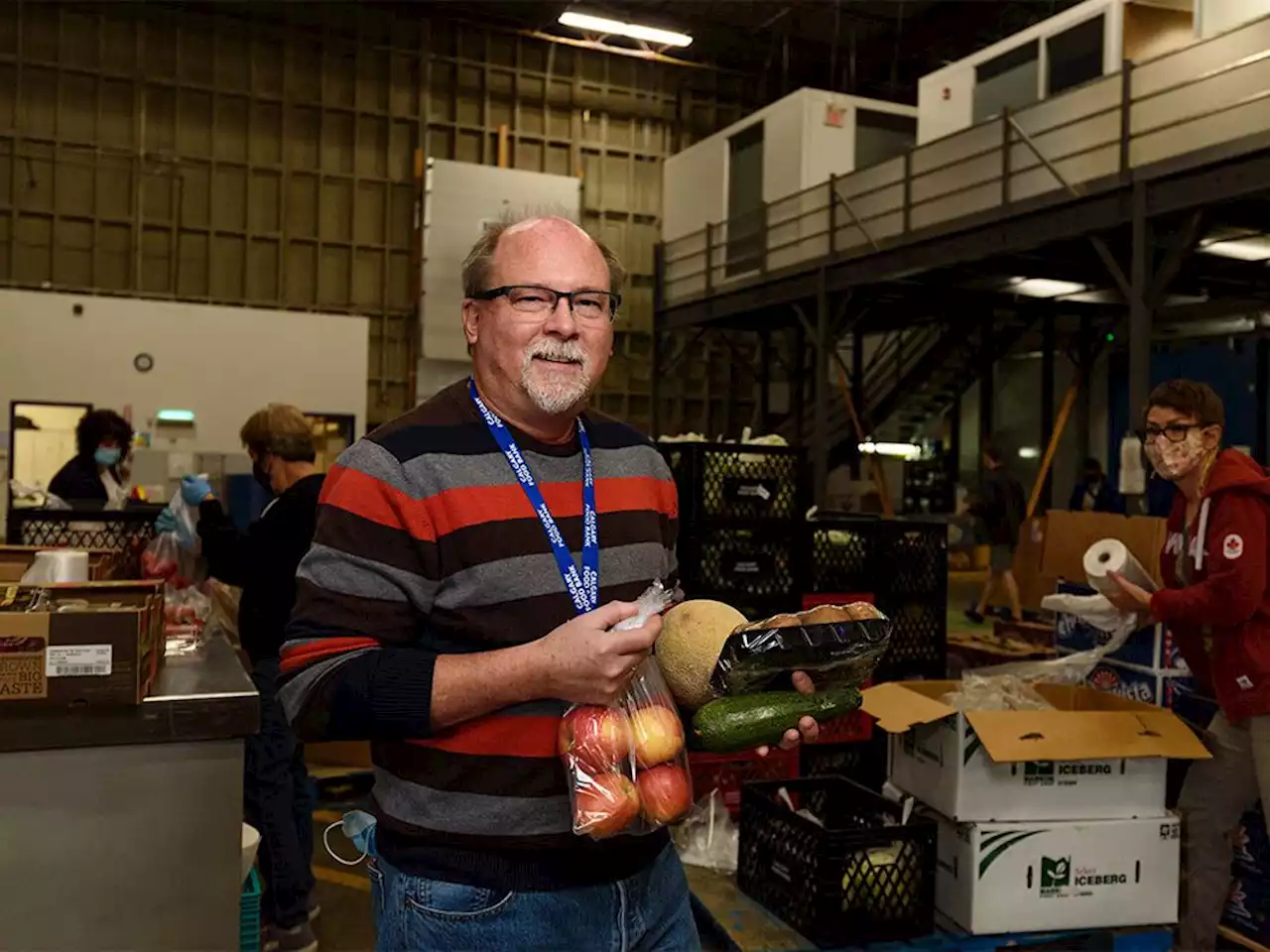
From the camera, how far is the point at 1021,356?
1520 cm

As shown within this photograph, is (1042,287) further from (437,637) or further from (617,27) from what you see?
(437,637)

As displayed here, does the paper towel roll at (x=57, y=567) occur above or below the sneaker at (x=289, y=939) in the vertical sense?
above

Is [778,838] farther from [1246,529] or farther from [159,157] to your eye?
[159,157]

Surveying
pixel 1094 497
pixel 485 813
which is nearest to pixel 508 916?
pixel 485 813

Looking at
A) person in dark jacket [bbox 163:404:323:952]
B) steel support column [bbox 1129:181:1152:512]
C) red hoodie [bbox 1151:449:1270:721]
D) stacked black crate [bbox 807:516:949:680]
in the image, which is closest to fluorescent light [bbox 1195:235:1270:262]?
steel support column [bbox 1129:181:1152:512]

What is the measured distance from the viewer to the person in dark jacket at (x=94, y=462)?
4.54 meters

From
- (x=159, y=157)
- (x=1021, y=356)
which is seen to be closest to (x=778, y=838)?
(x=159, y=157)

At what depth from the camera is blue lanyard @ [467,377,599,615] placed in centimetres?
137

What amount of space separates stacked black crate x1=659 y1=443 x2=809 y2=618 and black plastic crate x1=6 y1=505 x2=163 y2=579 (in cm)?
183

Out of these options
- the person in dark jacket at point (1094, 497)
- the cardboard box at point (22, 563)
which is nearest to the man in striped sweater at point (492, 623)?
the cardboard box at point (22, 563)

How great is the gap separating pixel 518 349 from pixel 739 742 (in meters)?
0.62

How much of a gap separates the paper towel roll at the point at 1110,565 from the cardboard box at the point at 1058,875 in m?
0.71

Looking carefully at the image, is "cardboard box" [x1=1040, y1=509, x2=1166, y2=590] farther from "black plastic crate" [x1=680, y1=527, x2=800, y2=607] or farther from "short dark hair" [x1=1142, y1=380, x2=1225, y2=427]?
"black plastic crate" [x1=680, y1=527, x2=800, y2=607]

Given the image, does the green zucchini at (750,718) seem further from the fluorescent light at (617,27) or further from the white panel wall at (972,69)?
the fluorescent light at (617,27)
